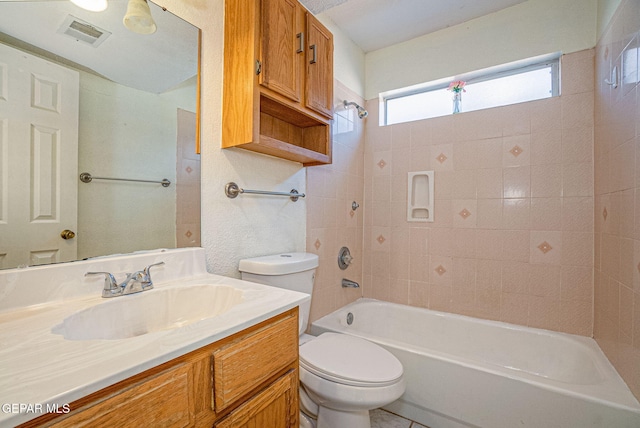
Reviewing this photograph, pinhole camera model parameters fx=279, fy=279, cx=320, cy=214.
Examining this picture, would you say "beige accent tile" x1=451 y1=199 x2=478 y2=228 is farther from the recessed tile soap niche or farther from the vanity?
the vanity

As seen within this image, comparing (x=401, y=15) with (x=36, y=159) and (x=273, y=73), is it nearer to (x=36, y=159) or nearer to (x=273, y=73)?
(x=273, y=73)

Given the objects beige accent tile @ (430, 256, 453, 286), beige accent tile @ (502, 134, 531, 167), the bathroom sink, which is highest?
beige accent tile @ (502, 134, 531, 167)

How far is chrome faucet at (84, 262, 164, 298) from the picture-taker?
85cm

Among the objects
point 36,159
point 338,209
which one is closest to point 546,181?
point 338,209

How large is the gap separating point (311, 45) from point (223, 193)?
0.90 m

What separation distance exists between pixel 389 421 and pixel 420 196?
4.93ft

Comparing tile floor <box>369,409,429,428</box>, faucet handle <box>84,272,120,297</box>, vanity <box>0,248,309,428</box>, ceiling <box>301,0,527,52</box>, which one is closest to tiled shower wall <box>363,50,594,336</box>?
ceiling <box>301,0,527,52</box>

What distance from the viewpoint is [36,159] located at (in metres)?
0.79

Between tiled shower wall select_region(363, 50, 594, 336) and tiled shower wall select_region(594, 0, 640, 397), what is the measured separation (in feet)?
0.32

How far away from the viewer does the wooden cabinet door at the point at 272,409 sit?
0.67 metres

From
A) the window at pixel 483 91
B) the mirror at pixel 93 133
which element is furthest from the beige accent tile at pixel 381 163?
the mirror at pixel 93 133

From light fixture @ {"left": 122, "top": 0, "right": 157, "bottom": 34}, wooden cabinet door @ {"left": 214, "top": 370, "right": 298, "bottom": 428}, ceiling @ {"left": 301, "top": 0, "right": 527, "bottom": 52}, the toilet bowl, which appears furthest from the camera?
ceiling @ {"left": 301, "top": 0, "right": 527, "bottom": 52}

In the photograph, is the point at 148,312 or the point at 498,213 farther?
the point at 498,213

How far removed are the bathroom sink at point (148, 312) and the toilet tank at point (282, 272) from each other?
0.97 ft
